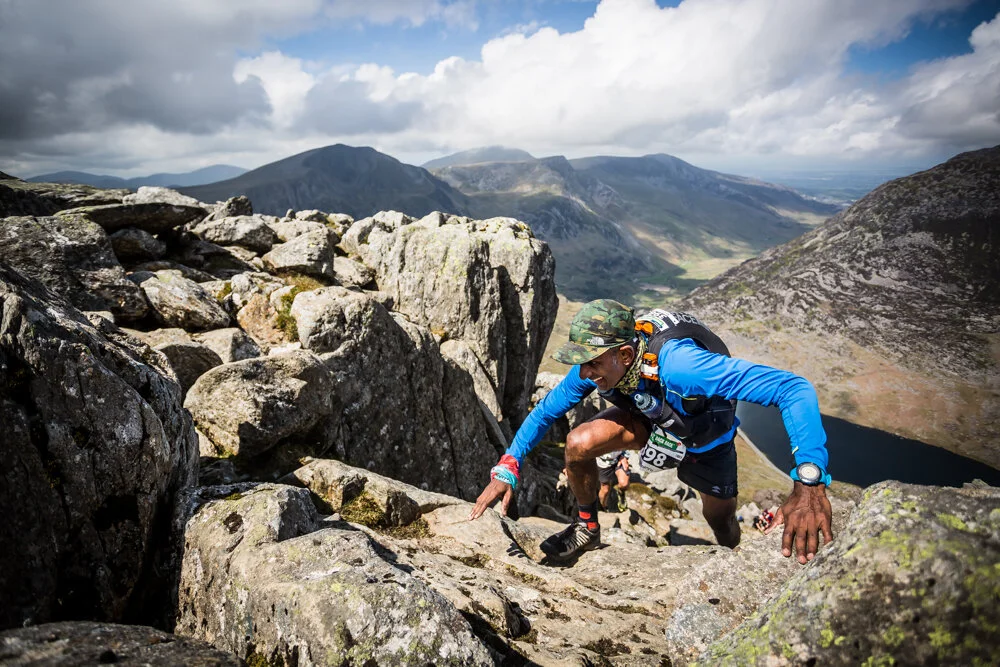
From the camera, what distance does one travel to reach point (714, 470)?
11906mm

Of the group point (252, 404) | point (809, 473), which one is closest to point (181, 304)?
point (252, 404)

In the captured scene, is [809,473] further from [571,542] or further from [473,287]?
[473,287]

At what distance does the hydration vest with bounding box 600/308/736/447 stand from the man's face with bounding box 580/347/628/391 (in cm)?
44

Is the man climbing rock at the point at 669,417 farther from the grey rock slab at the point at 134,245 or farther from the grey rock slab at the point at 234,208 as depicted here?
the grey rock slab at the point at 234,208

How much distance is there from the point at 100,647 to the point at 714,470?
1249 centimetres

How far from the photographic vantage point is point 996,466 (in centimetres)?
18938

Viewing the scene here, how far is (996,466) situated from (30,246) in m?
298

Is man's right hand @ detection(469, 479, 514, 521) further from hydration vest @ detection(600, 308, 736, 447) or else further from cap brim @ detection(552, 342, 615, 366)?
cap brim @ detection(552, 342, 615, 366)

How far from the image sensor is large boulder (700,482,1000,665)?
378cm

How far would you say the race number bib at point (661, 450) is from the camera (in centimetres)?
1133

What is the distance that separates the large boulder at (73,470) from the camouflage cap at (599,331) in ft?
26.9

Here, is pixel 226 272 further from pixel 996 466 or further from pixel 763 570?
pixel 996 466

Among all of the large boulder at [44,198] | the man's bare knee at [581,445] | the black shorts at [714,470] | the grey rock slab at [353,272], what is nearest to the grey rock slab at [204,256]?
the large boulder at [44,198]

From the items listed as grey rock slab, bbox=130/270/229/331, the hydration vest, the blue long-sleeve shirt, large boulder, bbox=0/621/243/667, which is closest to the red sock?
the blue long-sleeve shirt
